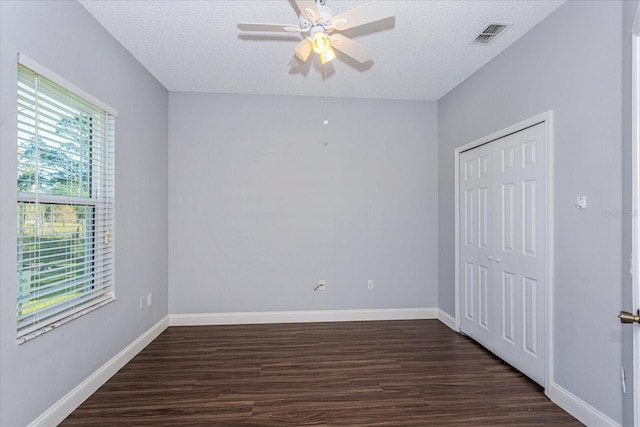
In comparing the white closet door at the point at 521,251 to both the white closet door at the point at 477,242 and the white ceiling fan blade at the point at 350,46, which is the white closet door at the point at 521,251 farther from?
the white ceiling fan blade at the point at 350,46

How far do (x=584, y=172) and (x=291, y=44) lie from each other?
248 centimetres

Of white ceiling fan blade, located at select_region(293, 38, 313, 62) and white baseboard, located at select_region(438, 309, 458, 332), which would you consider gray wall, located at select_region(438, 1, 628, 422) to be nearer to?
white baseboard, located at select_region(438, 309, 458, 332)

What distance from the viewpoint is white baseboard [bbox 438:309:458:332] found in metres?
4.08

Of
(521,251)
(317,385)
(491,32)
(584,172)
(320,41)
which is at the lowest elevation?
(317,385)

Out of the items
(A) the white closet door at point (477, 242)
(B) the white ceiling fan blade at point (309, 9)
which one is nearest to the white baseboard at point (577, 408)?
(A) the white closet door at point (477, 242)

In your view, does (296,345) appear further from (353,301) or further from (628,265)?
(628,265)

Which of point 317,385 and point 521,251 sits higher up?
point 521,251

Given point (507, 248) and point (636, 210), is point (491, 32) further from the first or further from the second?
point (636, 210)

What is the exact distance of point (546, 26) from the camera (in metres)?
2.61

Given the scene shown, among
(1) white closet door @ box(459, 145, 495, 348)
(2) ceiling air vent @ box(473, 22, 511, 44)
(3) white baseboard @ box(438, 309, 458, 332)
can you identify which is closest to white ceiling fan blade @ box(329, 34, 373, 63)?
(2) ceiling air vent @ box(473, 22, 511, 44)

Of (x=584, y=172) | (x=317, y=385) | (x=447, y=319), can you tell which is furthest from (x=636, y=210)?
(x=447, y=319)

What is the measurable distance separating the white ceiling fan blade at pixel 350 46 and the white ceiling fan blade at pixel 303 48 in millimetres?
156

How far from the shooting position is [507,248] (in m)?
3.13

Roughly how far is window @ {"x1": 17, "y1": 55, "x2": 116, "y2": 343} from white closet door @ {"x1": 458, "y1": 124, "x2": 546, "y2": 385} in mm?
3461
